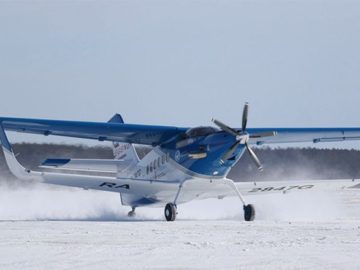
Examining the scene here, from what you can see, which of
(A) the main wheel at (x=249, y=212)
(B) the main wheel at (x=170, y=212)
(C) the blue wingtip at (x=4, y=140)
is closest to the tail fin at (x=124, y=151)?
(B) the main wheel at (x=170, y=212)

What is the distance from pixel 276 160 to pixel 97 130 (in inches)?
787

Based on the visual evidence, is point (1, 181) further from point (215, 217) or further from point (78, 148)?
point (215, 217)

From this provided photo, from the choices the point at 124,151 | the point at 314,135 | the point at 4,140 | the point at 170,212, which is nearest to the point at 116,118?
the point at 124,151

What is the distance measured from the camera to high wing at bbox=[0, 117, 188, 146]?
2295 cm

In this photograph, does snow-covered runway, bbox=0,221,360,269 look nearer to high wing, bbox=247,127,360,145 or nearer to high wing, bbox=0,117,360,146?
high wing, bbox=0,117,360,146

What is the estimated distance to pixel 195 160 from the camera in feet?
74.0

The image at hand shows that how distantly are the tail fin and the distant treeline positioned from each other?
31.2 feet

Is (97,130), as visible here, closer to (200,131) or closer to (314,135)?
(200,131)

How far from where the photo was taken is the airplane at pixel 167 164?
2206 centimetres

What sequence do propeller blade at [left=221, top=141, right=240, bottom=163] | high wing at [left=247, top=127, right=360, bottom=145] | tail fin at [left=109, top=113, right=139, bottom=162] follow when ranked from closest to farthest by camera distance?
propeller blade at [left=221, top=141, right=240, bottom=163]
high wing at [left=247, top=127, right=360, bottom=145]
tail fin at [left=109, top=113, right=139, bottom=162]

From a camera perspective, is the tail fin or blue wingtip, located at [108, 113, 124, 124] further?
blue wingtip, located at [108, 113, 124, 124]

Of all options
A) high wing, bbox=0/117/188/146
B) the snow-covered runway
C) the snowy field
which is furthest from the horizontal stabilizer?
the snow-covered runway

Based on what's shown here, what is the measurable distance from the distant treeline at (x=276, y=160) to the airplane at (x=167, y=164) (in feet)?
41.2

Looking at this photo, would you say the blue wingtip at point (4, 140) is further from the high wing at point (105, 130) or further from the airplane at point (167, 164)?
the high wing at point (105, 130)
